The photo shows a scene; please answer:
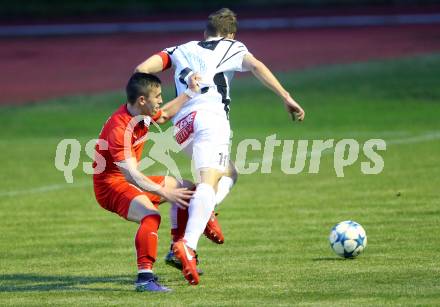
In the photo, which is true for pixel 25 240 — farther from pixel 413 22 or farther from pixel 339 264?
pixel 413 22

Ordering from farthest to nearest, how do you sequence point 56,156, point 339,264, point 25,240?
point 56,156, point 25,240, point 339,264

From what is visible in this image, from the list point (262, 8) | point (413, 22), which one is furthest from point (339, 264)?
point (262, 8)

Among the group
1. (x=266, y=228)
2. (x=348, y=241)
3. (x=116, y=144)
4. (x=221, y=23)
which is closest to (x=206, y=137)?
(x=116, y=144)

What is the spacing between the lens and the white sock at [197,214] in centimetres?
941

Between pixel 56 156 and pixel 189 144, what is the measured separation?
36.5ft

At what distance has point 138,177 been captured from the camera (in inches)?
364

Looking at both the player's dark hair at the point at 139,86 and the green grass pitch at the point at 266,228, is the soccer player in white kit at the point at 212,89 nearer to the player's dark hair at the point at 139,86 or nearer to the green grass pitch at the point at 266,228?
the player's dark hair at the point at 139,86

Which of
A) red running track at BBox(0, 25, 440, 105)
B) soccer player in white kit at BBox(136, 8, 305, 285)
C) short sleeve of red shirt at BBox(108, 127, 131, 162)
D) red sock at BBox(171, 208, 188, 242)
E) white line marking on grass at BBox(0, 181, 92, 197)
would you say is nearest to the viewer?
short sleeve of red shirt at BBox(108, 127, 131, 162)

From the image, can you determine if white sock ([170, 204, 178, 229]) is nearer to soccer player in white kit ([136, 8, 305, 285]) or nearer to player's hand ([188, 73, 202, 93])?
soccer player in white kit ([136, 8, 305, 285])

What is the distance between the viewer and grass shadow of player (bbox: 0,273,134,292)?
9500 millimetres

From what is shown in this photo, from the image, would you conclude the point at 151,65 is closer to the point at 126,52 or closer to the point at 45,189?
the point at 45,189

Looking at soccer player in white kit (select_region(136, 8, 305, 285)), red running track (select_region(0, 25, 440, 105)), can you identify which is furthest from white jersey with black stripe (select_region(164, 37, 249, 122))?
red running track (select_region(0, 25, 440, 105))

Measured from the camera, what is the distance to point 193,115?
33.6ft

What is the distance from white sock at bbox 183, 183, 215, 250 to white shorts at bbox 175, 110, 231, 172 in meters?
0.43
